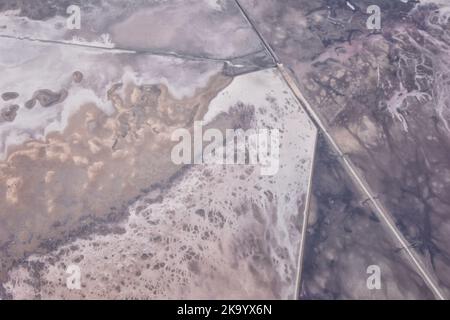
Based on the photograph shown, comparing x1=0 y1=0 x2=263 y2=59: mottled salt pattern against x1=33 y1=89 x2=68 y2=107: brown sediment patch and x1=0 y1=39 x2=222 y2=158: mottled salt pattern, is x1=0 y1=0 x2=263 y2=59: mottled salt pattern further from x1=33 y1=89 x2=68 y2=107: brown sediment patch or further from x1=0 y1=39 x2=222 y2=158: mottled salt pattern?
x1=33 y1=89 x2=68 y2=107: brown sediment patch

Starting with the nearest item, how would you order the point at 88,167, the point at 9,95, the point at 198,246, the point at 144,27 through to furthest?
the point at 198,246 → the point at 88,167 → the point at 9,95 → the point at 144,27

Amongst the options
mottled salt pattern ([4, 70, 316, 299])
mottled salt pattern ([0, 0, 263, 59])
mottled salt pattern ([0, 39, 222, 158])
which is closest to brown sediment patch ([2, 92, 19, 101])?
mottled salt pattern ([0, 39, 222, 158])

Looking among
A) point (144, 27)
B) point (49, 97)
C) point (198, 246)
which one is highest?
point (144, 27)

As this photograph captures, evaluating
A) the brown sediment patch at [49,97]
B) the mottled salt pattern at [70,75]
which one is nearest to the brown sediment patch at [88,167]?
the mottled salt pattern at [70,75]

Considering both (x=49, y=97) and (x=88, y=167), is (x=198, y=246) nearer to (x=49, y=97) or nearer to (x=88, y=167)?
(x=88, y=167)

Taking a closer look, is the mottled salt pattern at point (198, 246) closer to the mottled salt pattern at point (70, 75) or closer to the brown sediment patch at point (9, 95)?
the mottled salt pattern at point (70, 75)

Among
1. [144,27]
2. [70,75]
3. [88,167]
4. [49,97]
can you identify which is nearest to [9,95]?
[49,97]

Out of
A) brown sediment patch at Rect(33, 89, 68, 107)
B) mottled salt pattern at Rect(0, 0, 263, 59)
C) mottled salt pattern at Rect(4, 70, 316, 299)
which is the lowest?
mottled salt pattern at Rect(4, 70, 316, 299)
